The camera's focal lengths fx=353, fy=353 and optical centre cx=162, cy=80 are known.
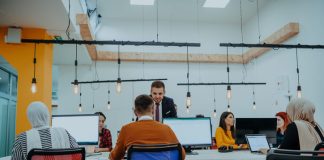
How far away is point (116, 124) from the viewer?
10531 mm

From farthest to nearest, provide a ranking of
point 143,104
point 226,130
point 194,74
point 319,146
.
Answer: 1. point 194,74
2. point 226,130
3. point 143,104
4. point 319,146

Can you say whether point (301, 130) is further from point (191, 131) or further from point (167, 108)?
point (167, 108)

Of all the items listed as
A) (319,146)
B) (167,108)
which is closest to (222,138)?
(167,108)

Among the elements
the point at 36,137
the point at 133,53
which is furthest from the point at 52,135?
the point at 133,53

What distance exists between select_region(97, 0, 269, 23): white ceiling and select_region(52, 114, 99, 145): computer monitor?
6.44 metres

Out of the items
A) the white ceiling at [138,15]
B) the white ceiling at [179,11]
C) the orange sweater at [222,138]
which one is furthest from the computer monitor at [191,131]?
the white ceiling at [179,11]

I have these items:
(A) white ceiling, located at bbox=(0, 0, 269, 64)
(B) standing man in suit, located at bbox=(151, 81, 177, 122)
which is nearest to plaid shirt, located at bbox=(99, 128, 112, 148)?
(B) standing man in suit, located at bbox=(151, 81, 177, 122)

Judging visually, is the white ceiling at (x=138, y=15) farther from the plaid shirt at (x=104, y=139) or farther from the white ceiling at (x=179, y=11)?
the plaid shirt at (x=104, y=139)

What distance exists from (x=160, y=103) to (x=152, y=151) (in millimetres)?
1950

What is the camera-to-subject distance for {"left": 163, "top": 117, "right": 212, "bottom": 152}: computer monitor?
153 inches

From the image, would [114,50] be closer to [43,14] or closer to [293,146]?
[43,14]

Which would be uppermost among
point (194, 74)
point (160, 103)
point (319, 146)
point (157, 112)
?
point (194, 74)

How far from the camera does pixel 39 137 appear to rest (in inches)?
105

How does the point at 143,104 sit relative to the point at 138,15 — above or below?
below
